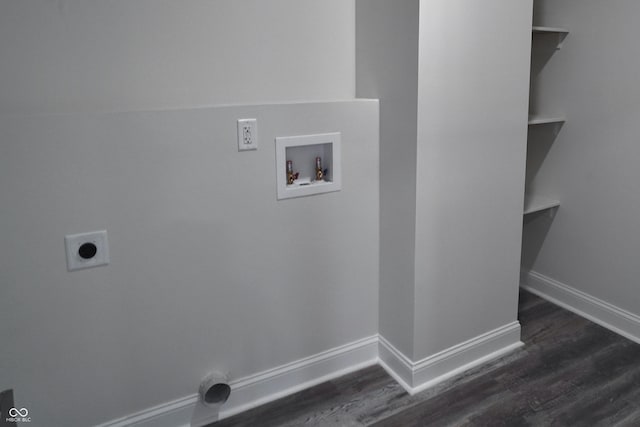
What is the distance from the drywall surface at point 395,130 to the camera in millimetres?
1937

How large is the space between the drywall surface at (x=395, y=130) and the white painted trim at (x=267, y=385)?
19 cm

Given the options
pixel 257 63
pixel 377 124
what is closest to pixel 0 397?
pixel 257 63

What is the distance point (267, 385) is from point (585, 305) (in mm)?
1831

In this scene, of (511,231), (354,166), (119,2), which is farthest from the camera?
(511,231)

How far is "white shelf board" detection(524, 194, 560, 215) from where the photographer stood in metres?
2.75

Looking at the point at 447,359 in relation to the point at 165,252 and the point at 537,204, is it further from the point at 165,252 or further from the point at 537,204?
the point at 165,252

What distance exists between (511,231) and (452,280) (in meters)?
0.41

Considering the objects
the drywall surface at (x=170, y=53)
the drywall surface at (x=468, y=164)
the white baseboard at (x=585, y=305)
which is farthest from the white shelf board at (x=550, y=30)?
the white baseboard at (x=585, y=305)

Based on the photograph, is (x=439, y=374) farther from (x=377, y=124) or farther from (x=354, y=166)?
(x=377, y=124)

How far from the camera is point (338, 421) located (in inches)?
79.1

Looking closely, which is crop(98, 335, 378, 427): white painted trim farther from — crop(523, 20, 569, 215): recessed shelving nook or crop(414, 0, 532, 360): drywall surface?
crop(523, 20, 569, 215): recessed shelving nook

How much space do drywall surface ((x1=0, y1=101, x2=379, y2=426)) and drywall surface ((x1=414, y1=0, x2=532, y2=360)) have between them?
29 cm

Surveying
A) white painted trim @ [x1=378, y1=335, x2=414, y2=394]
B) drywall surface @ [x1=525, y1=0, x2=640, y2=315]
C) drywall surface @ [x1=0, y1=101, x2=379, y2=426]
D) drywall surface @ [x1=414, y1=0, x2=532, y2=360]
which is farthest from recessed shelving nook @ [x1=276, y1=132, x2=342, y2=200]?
drywall surface @ [x1=525, y1=0, x2=640, y2=315]

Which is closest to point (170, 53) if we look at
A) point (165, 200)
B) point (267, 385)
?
point (165, 200)
